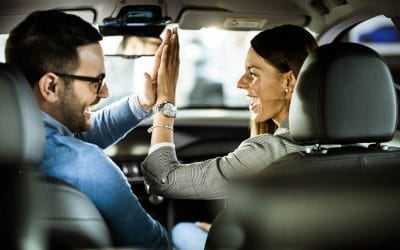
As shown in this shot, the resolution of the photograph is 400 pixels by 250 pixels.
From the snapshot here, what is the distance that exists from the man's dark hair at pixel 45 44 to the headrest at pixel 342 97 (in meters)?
0.72

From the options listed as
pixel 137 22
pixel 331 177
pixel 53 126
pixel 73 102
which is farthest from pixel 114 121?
pixel 331 177

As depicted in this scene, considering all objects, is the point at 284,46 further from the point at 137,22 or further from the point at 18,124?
the point at 18,124

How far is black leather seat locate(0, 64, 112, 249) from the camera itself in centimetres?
201

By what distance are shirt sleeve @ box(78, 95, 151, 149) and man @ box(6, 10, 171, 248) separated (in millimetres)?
654

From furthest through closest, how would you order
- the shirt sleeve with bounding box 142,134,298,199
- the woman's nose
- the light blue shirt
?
the woman's nose < the shirt sleeve with bounding box 142,134,298,199 < the light blue shirt

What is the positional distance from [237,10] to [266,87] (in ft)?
1.48

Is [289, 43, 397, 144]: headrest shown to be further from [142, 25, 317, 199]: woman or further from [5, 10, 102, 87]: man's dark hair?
[5, 10, 102, 87]: man's dark hair

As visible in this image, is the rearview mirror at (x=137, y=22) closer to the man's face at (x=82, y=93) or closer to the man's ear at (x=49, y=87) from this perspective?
the man's face at (x=82, y=93)

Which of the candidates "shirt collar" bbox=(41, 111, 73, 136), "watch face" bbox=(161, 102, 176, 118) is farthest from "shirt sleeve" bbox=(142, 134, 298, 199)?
"shirt collar" bbox=(41, 111, 73, 136)

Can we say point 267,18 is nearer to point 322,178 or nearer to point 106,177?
point 106,177

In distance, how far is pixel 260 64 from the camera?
322 centimetres

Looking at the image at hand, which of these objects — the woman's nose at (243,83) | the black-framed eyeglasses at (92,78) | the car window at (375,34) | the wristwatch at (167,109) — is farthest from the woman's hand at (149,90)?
the car window at (375,34)

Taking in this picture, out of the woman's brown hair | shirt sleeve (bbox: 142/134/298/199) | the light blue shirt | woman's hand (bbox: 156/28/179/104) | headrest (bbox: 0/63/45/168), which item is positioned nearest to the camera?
headrest (bbox: 0/63/45/168)

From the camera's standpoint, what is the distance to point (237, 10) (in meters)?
3.49
